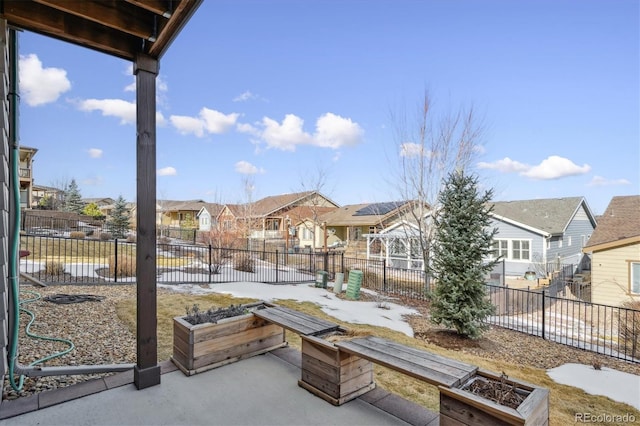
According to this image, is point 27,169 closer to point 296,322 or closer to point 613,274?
point 296,322

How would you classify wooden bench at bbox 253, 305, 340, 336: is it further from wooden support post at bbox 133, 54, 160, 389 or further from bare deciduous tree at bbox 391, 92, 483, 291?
bare deciduous tree at bbox 391, 92, 483, 291

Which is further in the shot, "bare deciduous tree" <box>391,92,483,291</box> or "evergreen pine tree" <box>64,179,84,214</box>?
"evergreen pine tree" <box>64,179,84,214</box>

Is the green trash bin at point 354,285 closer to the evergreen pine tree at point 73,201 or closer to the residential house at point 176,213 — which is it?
the residential house at point 176,213

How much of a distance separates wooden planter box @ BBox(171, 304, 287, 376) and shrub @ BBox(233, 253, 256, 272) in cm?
886

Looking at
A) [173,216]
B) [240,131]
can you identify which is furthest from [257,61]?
[173,216]

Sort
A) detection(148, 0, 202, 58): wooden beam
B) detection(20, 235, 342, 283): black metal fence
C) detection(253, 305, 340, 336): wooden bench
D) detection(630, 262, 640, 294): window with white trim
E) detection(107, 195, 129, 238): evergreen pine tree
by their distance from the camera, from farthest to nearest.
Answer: detection(107, 195, 129, 238): evergreen pine tree, detection(630, 262, 640, 294): window with white trim, detection(20, 235, 342, 283): black metal fence, detection(253, 305, 340, 336): wooden bench, detection(148, 0, 202, 58): wooden beam

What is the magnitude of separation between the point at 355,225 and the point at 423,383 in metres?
19.3

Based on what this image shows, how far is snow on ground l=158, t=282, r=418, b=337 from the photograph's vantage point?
6.75 m

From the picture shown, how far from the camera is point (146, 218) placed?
2.65 m

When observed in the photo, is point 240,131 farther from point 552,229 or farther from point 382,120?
point 552,229

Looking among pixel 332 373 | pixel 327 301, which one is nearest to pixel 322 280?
pixel 327 301

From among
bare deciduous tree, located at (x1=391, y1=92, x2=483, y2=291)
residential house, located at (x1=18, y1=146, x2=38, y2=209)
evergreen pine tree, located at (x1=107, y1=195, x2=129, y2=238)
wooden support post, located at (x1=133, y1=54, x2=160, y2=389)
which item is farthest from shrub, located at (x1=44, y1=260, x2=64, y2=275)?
evergreen pine tree, located at (x1=107, y1=195, x2=129, y2=238)

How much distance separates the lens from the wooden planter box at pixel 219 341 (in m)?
2.97

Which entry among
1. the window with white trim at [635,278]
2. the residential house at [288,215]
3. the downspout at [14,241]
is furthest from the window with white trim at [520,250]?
the downspout at [14,241]
